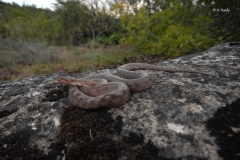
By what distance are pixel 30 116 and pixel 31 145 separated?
647 millimetres

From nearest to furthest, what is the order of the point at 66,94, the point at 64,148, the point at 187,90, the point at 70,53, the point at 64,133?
the point at 64,148
the point at 64,133
the point at 187,90
the point at 66,94
the point at 70,53

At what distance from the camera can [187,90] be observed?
279 cm

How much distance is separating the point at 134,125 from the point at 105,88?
1254 mm

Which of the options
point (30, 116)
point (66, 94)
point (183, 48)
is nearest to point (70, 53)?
point (183, 48)

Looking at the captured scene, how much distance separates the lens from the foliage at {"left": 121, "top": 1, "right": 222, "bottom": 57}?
6059mm

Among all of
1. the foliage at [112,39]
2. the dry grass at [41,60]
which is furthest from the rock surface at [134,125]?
the foliage at [112,39]

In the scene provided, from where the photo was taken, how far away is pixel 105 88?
3158 millimetres

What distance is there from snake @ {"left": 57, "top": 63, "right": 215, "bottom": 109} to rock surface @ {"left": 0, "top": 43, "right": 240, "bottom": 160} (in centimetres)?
11

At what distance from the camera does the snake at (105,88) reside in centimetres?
244

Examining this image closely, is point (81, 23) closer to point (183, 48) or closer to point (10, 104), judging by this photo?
point (183, 48)

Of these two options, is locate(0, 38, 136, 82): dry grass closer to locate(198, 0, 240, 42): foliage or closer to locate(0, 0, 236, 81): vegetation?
locate(0, 0, 236, 81): vegetation

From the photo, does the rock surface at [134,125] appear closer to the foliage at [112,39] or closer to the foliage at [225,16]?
the foliage at [225,16]

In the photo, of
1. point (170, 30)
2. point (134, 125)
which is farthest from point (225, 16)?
point (134, 125)

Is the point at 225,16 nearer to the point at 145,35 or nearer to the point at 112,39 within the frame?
the point at 145,35
